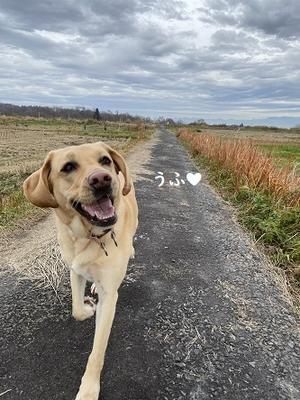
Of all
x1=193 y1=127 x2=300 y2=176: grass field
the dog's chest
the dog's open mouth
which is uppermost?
the dog's open mouth

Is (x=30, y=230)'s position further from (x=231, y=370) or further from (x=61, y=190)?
(x=231, y=370)

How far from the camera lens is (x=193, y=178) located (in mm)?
10938

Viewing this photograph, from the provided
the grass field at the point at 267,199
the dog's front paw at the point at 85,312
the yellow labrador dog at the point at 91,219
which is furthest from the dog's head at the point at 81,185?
the grass field at the point at 267,199

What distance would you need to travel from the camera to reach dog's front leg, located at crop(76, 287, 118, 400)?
234 cm

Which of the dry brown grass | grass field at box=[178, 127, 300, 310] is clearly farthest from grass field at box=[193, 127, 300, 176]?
grass field at box=[178, 127, 300, 310]

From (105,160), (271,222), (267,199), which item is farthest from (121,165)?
(267,199)

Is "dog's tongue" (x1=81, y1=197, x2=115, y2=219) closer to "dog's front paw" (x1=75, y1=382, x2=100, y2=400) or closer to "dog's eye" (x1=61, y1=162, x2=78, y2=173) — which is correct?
"dog's eye" (x1=61, y1=162, x2=78, y2=173)

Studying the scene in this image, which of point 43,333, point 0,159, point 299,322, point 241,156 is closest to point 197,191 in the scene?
point 241,156

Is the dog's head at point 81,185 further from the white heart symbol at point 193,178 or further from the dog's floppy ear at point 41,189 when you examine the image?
the white heart symbol at point 193,178

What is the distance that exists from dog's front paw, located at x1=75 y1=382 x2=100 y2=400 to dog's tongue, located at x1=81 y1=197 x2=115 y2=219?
1.06 metres

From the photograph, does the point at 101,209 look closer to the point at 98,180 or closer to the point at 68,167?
the point at 98,180

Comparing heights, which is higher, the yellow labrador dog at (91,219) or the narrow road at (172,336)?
the yellow labrador dog at (91,219)

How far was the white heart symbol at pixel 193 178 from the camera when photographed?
10.3 m

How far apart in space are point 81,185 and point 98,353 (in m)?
1.10
